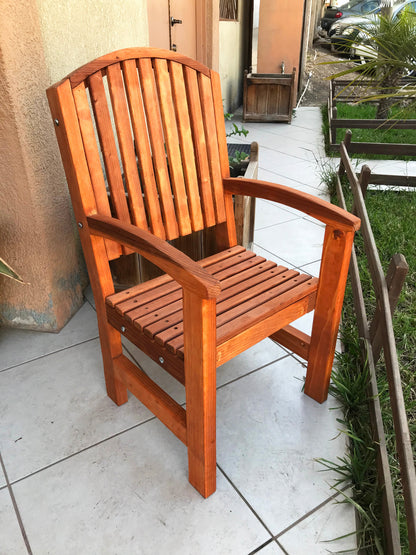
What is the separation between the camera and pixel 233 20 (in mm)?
6059

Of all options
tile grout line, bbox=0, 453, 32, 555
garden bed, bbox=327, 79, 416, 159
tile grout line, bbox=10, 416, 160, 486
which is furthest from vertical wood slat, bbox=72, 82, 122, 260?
garden bed, bbox=327, 79, 416, 159

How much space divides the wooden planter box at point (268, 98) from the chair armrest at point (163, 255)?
518 centimetres

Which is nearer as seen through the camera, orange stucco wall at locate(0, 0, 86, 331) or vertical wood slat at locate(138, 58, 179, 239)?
vertical wood slat at locate(138, 58, 179, 239)

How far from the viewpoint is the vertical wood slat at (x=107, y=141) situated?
121 centimetres

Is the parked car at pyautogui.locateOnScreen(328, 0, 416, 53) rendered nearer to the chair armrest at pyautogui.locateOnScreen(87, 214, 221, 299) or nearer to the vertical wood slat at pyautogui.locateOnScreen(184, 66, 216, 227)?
the vertical wood slat at pyautogui.locateOnScreen(184, 66, 216, 227)

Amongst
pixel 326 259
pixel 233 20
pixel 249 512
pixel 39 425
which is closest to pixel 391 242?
pixel 326 259

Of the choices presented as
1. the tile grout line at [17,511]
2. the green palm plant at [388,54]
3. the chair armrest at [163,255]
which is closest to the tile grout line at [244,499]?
the tile grout line at [17,511]

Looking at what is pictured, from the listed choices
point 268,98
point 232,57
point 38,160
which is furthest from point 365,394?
point 232,57

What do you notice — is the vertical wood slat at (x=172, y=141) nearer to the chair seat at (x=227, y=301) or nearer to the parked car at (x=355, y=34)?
the chair seat at (x=227, y=301)

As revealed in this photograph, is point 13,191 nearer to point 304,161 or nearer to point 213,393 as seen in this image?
point 213,393

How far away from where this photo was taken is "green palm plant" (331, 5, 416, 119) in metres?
1.89

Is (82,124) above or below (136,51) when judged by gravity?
below

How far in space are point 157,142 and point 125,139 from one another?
118 mm

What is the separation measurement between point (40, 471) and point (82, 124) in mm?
1010
